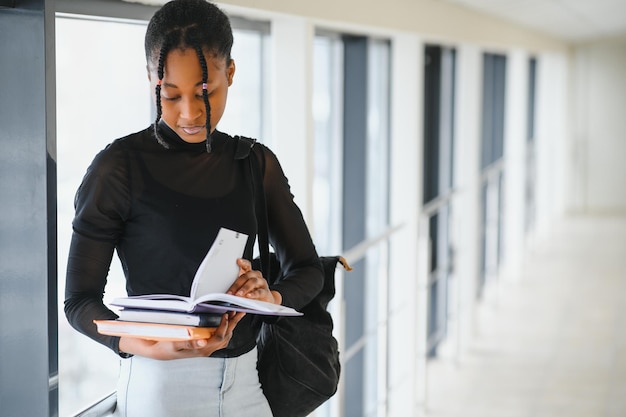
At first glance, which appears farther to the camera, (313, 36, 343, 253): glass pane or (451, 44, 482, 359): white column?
(451, 44, 482, 359): white column

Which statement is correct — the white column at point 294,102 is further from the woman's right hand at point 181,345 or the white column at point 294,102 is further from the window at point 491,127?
the window at point 491,127

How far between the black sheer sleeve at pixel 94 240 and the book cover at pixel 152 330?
3cm

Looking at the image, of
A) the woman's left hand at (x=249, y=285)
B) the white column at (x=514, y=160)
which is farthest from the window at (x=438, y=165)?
the woman's left hand at (x=249, y=285)

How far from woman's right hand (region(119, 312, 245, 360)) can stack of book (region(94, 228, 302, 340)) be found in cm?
1

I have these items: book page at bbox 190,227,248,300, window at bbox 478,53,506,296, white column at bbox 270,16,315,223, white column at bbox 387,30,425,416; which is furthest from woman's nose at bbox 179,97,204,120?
window at bbox 478,53,506,296

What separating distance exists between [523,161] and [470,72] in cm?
120

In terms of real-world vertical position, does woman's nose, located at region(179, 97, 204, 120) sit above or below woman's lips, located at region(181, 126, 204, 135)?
above

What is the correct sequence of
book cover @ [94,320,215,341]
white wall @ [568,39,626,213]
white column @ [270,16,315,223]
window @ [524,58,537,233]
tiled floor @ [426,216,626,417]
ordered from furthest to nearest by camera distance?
white wall @ [568,39,626,213] → window @ [524,58,537,233] → tiled floor @ [426,216,626,417] → white column @ [270,16,315,223] → book cover @ [94,320,215,341]

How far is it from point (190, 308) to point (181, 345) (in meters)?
0.05

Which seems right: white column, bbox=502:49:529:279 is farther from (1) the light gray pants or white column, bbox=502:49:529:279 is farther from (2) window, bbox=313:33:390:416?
(1) the light gray pants

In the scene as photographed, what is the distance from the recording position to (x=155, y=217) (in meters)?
0.76

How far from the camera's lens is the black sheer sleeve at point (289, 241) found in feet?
2.78

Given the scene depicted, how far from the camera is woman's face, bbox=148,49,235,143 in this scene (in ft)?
2.50

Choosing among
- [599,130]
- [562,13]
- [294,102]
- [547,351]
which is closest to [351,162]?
[294,102]
